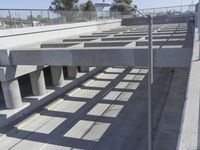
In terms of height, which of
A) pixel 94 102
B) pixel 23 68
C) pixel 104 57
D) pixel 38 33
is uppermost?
pixel 38 33

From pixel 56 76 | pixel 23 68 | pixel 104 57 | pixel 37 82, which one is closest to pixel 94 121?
pixel 104 57

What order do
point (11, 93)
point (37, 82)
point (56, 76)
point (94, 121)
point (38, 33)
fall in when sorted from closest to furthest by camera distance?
point (94, 121)
point (11, 93)
point (37, 82)
point (56, 76)
point (38, 33)

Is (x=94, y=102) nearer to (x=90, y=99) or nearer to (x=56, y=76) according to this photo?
(x=90, y=99)

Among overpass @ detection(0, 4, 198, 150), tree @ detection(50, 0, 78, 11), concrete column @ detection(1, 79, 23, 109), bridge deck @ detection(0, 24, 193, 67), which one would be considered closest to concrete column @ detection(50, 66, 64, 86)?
overpass @ detection(0, 4, 198, 150)

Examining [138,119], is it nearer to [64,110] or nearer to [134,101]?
[134,101]

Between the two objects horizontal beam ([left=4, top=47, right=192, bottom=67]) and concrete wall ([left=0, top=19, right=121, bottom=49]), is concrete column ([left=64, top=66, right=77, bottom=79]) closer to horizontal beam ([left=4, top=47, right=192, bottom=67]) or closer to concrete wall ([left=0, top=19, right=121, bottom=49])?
concrete wall ([left=0, top=19, right=121, bottom=49])

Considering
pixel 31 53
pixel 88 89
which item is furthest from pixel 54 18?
pixel 31 53

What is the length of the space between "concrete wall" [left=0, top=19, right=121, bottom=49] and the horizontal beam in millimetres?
3276

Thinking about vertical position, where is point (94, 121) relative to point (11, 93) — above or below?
below

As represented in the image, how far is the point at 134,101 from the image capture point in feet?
64.4

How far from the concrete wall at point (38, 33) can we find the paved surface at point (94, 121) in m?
6.01

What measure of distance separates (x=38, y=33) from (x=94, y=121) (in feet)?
38.5

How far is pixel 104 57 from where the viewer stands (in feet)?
49.2

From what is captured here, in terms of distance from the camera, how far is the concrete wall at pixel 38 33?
1958 centimetres
